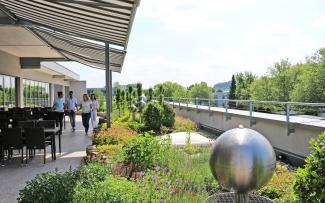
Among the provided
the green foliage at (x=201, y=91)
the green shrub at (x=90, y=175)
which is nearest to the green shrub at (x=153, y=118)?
the green shrub at (x=90, y=175)

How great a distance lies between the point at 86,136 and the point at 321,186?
41.9 ft

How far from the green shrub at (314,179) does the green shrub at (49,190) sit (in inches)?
98.7

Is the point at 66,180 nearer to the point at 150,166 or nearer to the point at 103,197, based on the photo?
the point at 103,197

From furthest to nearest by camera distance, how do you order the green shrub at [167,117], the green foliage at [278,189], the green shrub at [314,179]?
the green shrub at [167,117], the green foliage at [278,189], the green shrub at [314,179]

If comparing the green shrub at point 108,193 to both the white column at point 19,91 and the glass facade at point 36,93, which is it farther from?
the glass facade at point 36,93

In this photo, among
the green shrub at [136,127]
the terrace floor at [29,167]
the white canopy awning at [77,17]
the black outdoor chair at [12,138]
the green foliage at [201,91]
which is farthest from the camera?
the green foliage at [201,91]

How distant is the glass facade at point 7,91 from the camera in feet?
63.0

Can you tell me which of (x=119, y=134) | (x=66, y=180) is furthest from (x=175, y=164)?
(x=119, y=134)

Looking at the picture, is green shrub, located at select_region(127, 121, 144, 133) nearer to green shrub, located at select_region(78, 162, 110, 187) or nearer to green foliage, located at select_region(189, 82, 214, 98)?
green shrub, located at select_region(78, 162, 110, 187)

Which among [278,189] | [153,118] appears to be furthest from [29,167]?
[153,118]

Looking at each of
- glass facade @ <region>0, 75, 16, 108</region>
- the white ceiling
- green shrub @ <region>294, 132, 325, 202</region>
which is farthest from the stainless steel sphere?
glass facade @ <region>0, 75, 16, 108</region>

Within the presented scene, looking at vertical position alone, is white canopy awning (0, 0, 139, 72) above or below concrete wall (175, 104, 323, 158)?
above

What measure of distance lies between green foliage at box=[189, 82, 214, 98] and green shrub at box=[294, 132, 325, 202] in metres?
81.1

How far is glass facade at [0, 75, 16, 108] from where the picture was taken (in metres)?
19.2
